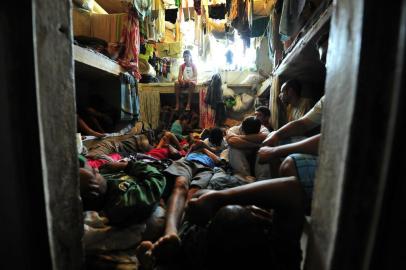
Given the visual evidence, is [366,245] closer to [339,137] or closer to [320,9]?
[339,137]

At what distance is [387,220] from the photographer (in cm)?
64

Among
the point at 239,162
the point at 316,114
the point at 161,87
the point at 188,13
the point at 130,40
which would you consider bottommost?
the point at 239,162

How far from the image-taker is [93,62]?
12.8ft

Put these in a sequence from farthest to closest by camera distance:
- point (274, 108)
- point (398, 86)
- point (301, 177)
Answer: point (274, 108), point (301, 177), point (398, 86)

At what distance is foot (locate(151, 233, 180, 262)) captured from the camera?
1.34 metres

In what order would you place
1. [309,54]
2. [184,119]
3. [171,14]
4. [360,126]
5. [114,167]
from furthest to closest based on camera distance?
[184,119] < [171,14] < [309,54] < [114,167] < [360,126]

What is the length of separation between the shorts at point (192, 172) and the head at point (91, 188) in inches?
29.9

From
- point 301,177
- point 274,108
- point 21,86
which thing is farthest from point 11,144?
point 274,108

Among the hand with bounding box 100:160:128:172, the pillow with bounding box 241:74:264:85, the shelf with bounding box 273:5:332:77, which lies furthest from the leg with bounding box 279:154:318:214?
the pillow with bounding box 241:74:264:85

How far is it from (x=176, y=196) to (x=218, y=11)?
5.47 meters

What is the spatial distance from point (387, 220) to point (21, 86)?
1143 millimetres

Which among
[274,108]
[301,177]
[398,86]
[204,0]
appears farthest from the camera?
[204,0]

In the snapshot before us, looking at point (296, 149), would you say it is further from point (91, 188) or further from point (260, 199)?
point (91, 188)

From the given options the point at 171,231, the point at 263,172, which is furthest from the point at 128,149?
the point at 171,231
